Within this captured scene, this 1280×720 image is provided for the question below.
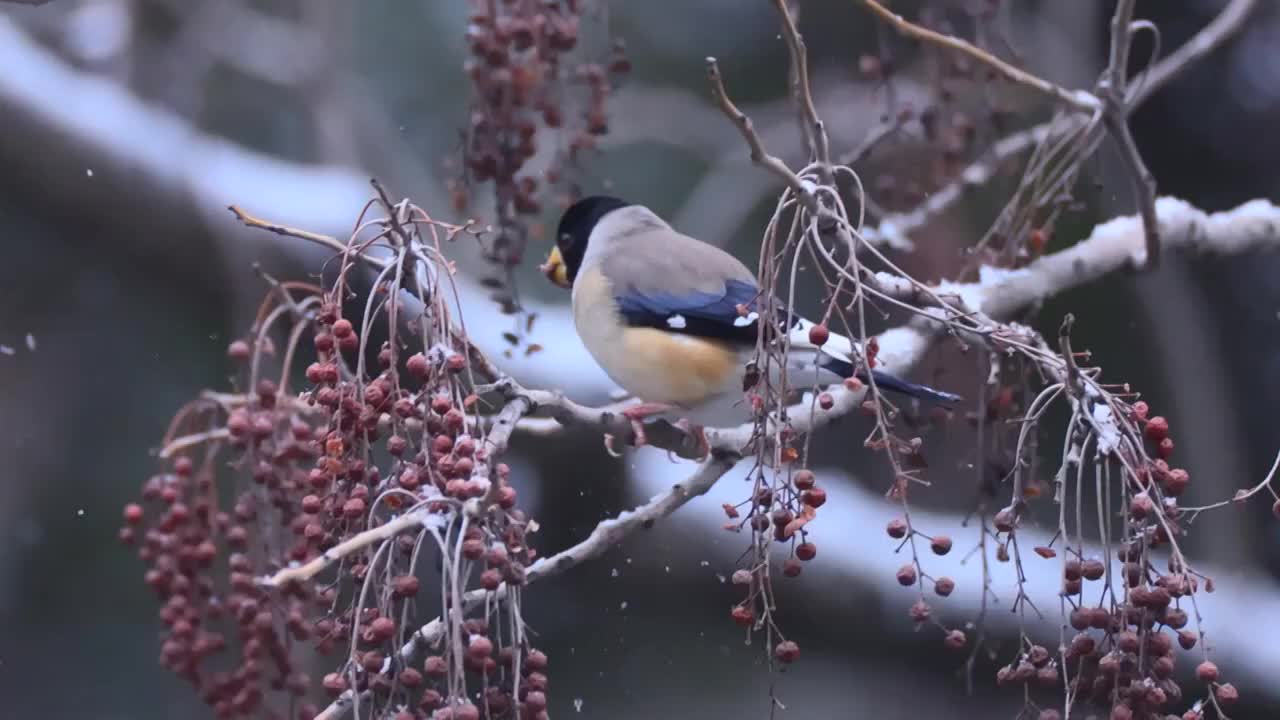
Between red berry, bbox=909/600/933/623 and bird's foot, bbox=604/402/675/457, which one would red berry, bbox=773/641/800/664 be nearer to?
red berry, bbox=909/600/933/623

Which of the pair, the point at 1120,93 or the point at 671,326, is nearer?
the point at 1120,93

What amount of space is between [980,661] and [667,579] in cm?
63

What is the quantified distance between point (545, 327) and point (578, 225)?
423 mm

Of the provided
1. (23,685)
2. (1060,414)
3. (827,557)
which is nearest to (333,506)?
(1060,414)

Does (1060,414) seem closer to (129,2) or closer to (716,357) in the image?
(716,357)

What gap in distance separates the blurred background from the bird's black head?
258 millimetres

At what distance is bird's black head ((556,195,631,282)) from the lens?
126 centimetres

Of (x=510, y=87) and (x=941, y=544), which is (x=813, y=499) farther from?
(x=510, y=87)

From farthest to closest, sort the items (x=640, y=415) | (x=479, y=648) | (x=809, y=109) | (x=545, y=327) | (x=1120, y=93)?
(x=545, y=327)
(x=640, y=415)
(x=1120, y=93)
(x=809, y=109)
(x=479, y=648)

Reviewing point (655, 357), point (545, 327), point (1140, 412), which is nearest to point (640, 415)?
point (655, 357)

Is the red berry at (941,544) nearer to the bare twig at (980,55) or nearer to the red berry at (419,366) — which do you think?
the red berry at (419,366)

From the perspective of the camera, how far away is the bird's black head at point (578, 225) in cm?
126

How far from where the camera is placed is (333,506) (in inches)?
28.1

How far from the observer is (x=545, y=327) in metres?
1.68
